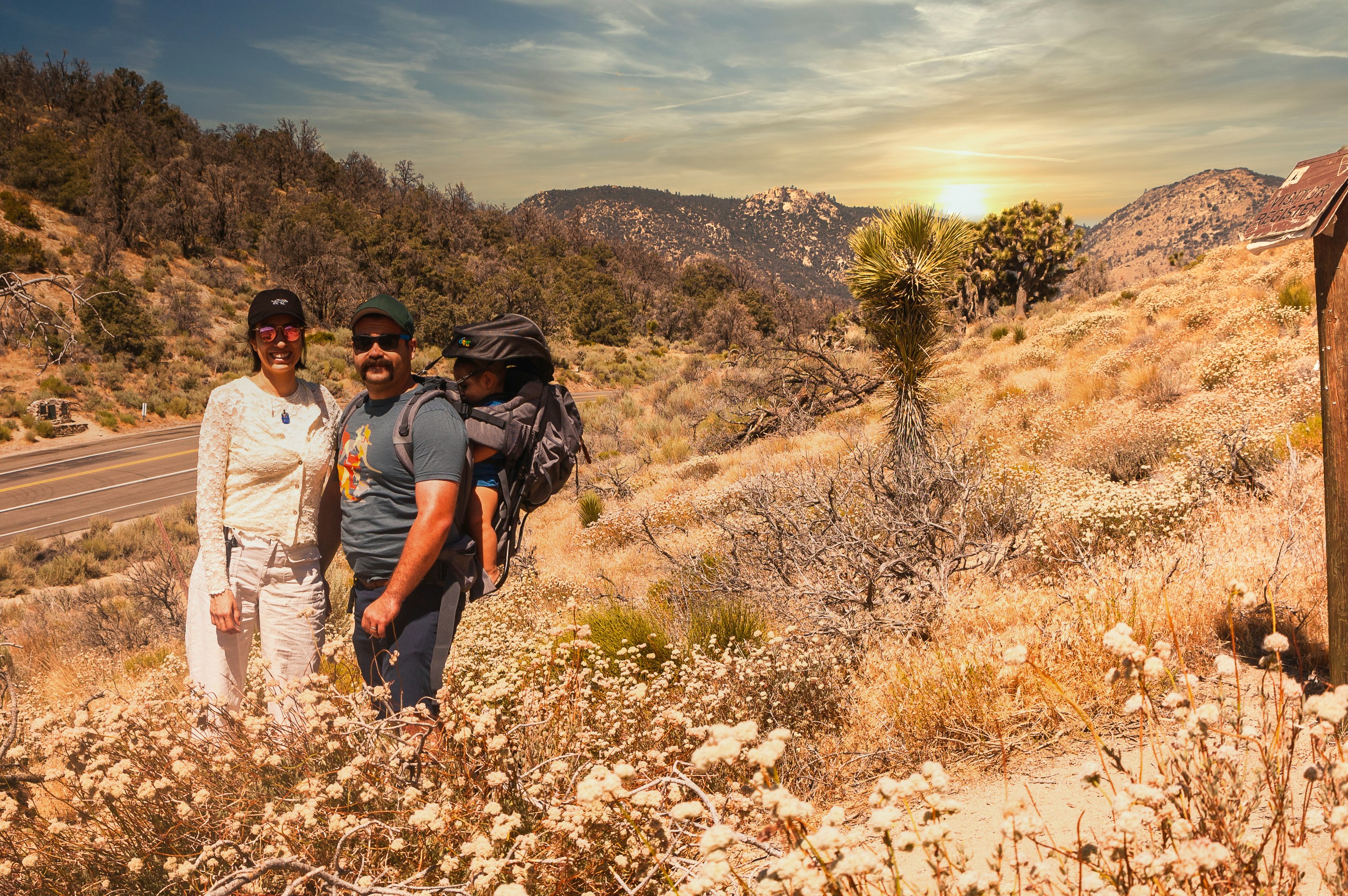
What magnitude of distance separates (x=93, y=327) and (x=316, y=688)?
34.4 meters

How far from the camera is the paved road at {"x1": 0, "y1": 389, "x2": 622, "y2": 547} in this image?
16578mm

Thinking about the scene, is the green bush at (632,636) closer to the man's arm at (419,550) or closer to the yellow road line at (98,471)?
the man's arm at (419,550)

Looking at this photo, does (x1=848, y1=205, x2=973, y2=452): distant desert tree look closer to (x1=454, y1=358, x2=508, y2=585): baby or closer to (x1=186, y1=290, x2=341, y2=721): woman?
(x1=454, y1=358, x2=508, y2=585): baby

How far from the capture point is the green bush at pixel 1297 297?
38.1ft

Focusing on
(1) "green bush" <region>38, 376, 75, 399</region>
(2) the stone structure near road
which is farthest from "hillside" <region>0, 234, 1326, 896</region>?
(1) "green bush" <region>38, 376, 75, 399</region>

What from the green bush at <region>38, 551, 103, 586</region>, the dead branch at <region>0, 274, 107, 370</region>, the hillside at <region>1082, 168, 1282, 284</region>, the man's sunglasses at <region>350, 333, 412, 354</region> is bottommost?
the green bush at <region>38, 551, 103, 586</region>

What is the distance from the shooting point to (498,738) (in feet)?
7.16

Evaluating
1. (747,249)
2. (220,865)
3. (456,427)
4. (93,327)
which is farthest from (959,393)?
(747,249)

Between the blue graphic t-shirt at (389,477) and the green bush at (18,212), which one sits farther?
the green bush at (18,212)

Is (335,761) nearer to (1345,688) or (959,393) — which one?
(1345,688)

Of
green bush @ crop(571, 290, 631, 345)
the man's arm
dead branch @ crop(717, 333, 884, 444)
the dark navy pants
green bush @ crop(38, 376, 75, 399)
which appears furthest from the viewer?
green bush @ crop(571, 290, 631, 345)

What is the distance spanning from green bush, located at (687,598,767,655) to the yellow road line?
2120cm

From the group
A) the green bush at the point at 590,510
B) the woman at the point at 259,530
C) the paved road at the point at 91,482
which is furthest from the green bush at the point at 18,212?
the woman at the point at 259,530

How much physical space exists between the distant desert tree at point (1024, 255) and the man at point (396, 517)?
33156mm
